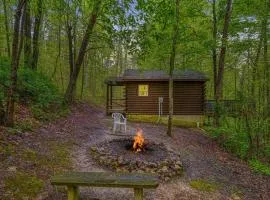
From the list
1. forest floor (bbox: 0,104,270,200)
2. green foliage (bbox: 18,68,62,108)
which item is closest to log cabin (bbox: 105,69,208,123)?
green foliage (bbox: 18,68,62,108)

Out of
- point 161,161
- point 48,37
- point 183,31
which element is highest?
point 48,37

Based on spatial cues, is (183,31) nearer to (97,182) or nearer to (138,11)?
(138,11)

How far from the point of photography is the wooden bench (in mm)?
4918

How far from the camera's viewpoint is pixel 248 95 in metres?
11.4

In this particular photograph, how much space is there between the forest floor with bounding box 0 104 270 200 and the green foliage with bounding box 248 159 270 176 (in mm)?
313

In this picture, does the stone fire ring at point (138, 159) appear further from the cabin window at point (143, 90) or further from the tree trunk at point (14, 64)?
the cabin window at point (143, 90)

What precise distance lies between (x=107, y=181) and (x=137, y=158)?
3615 millimetres

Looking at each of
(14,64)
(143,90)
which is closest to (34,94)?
(14,64)

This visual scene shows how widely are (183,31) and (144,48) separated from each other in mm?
2076

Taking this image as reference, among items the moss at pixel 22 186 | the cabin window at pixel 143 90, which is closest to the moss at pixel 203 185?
the moss at pixel 22 186

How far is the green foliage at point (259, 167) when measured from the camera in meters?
10.2

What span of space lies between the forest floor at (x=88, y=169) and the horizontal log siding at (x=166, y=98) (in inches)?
323

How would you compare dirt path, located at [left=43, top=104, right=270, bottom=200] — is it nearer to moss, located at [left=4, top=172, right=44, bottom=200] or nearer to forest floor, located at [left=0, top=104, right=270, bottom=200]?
forest floor, located at [left=0, top=104, right=270, bottom=200]

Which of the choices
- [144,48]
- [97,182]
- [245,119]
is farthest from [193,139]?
[97,182]
